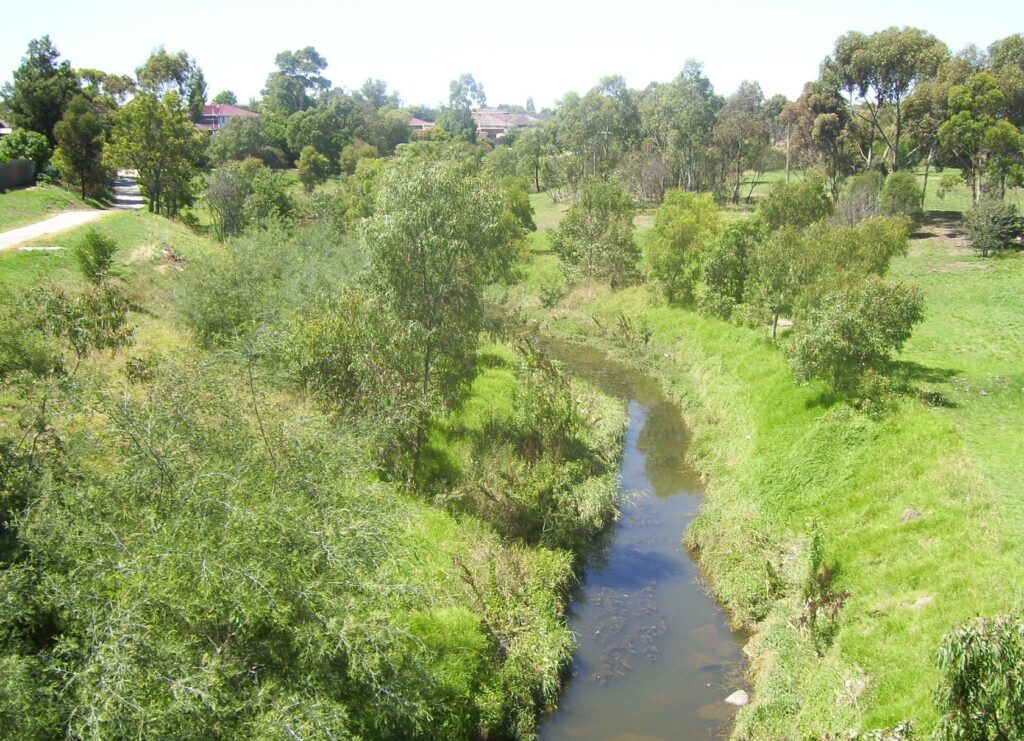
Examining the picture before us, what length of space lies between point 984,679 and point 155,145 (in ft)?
168

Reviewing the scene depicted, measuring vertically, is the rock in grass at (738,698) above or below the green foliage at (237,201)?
below

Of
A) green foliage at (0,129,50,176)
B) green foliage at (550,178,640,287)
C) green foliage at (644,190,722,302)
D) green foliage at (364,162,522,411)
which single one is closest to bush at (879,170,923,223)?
green foliage at (644,190,722,302)

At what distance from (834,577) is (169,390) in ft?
49.0

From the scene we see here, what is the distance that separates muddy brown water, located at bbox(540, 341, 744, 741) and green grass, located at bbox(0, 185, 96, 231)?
33233 millimetres

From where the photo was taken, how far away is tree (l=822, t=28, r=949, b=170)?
4884 cm

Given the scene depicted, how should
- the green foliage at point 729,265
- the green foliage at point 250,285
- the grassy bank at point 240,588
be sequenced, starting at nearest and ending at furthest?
the grassy bank at point 240,588 < the green foliage at point 250,285 < the green foliage at point 729,265

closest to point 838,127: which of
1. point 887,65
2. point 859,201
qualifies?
point 887,65

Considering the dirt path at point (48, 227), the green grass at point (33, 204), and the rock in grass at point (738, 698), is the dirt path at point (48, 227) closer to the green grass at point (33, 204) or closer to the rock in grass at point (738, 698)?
the green grass at point (33, 204)

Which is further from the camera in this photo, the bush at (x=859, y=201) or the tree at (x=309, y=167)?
the tree at (x=309, y=167)

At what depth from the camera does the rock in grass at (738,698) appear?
1498cm

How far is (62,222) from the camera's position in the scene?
124ft

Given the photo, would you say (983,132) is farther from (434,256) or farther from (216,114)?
(216,114)

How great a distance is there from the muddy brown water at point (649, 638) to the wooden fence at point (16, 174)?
40895mm

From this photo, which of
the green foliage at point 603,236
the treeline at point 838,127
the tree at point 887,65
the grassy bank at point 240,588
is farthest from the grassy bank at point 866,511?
the tree at point 887,65
